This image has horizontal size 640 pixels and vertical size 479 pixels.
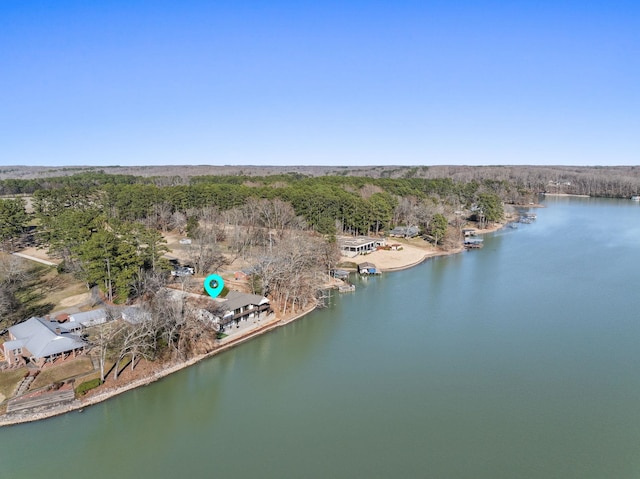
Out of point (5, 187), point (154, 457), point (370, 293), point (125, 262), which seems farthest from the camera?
point (5, 187)

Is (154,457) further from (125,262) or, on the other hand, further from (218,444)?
(125,262)

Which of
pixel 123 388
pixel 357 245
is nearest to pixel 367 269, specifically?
pixel 357 245

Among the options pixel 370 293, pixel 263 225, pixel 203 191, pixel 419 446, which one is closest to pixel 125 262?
pixel 370 293

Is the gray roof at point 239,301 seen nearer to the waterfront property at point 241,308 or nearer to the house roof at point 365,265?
the waterfront property at point 241,308

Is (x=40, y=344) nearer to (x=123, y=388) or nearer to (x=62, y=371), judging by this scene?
(x=62, y=371)

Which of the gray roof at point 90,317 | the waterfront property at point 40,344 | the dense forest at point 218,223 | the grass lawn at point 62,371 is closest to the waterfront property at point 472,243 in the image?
the dense forest at point 218,223

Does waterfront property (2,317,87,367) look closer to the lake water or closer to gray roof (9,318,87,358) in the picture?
gray roof (9,318,87,358)

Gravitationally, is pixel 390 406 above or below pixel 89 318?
below
